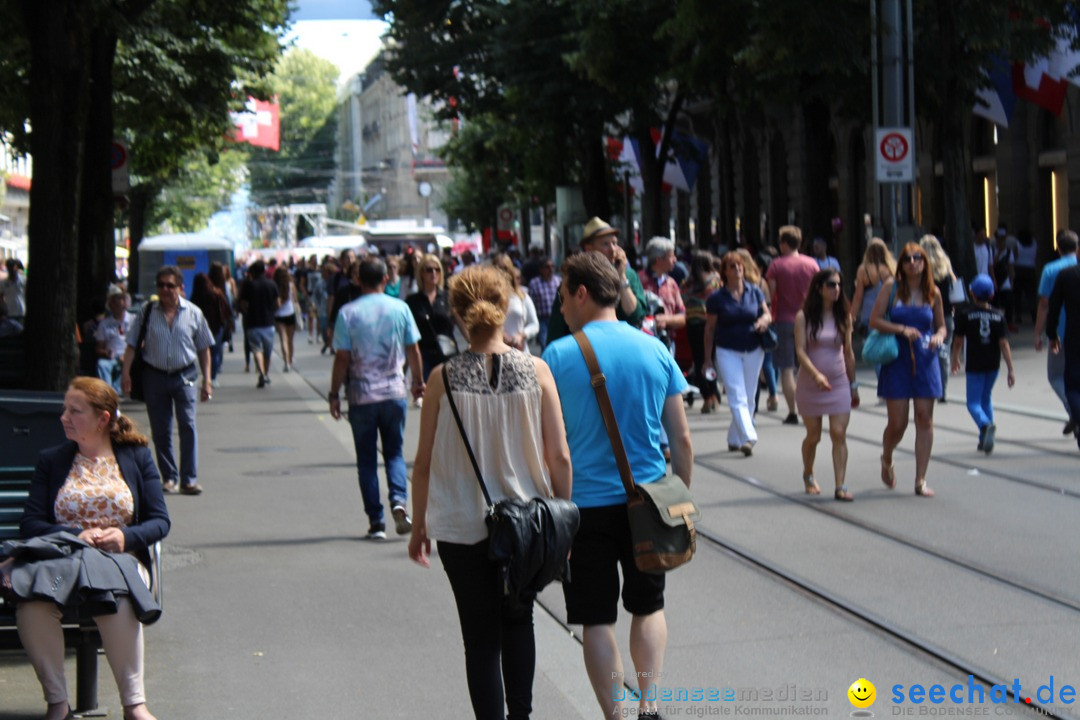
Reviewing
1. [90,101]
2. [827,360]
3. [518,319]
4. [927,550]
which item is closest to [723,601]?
[927,550]

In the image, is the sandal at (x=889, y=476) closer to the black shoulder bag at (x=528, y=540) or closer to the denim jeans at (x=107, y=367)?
the black shoulder bag at (x=528, y=540)

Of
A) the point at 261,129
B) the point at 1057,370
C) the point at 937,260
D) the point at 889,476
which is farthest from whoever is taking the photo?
the point at 261,129

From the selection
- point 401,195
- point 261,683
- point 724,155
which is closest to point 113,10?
point 261,683

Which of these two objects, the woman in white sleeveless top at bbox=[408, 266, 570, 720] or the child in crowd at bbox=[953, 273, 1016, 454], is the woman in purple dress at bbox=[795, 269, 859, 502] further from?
the woman in white sleeveless top at bbox=[408, 266, 570, 720]

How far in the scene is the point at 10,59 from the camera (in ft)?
79.2

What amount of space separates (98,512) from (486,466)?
166cm

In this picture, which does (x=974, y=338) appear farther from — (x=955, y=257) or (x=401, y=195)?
(x=401, y=195)

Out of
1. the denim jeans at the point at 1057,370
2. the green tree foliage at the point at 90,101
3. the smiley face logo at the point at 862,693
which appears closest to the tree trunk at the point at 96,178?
the green tree foliage at the point at 90,101

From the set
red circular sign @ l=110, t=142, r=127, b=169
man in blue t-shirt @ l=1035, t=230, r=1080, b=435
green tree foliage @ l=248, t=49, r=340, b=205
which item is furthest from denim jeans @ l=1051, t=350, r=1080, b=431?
green tree foliage @ l=248, t=49, r=340, b=205

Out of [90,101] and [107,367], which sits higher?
[90,101]

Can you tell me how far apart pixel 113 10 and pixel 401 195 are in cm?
12326

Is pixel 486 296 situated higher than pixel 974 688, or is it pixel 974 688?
pixel 486 296

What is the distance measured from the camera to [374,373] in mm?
10055

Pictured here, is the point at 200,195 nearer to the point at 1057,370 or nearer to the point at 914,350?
the point at 1057,370
